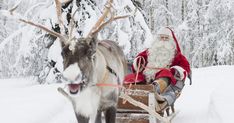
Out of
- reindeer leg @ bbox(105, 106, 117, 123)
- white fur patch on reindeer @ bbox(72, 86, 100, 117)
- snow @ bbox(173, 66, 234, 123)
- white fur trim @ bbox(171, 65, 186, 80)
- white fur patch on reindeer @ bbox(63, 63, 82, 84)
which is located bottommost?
snow @ bbox(173, 66, 234, 123)

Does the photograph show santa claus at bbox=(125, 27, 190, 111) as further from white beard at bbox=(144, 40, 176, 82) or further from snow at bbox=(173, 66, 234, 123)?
snow at bbox=(173, 66, 234, 123)

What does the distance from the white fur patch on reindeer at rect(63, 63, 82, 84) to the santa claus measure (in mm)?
2214

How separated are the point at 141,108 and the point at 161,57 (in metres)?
0.93

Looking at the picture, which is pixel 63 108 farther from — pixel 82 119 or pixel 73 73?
pixel 73 73

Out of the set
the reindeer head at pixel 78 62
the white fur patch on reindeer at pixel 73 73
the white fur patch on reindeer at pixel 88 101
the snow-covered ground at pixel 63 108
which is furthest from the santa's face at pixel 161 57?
the white fur patch on reindeer at pixel 73 73

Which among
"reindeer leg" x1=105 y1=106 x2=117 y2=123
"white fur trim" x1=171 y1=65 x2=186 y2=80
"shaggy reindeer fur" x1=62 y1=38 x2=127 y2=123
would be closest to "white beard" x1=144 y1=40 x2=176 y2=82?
"white fur trim" x1=171 y1=65 x2=186 y2=80

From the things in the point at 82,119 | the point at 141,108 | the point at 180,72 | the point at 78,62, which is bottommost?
the point at 141,108

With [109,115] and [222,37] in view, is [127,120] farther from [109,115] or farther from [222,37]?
[222,37]

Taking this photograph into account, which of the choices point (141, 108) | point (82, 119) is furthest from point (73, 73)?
point (141, 108)

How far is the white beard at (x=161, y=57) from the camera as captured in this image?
6.02 metres

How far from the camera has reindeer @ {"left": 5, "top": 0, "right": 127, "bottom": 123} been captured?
3.70 metres

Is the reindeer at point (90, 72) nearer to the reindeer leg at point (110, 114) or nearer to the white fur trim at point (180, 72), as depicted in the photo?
the reindeer leg at point (110, 114)

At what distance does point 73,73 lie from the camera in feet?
11.8

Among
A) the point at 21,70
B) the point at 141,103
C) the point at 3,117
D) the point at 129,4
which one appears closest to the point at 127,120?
the point at 141,103
